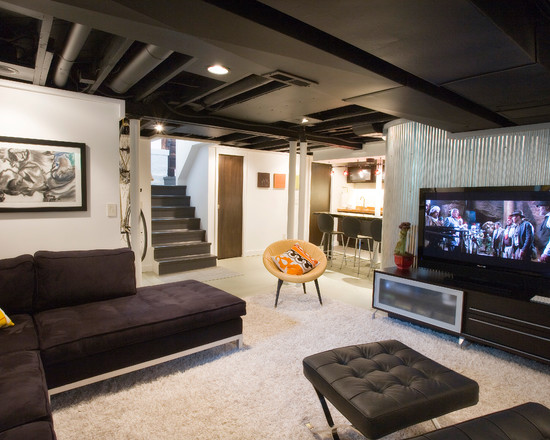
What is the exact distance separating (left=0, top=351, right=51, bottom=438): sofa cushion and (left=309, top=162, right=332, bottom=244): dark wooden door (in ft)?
21.8

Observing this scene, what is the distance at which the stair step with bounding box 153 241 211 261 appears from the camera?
5779 millimetres

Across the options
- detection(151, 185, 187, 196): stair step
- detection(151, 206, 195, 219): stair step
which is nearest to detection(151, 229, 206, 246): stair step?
detection(151, 206, 195, 219): stair step

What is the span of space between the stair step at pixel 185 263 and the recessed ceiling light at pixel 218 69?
11.6 ft

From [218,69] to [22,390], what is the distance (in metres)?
2.45

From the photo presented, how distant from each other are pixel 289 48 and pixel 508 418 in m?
2.03

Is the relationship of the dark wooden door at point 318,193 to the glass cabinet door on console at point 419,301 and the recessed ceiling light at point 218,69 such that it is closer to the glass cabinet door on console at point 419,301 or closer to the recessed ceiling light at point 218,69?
the glass cabinet door on console at point 419,301

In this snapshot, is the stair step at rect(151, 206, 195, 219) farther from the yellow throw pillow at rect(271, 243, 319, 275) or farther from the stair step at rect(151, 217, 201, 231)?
the yellow throw pillow at rect(271, 243, 319, 275)

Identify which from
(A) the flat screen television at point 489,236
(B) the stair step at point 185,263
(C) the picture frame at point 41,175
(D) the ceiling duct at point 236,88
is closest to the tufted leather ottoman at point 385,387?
(A) the flat screen television at point 489,236

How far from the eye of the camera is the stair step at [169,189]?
702cm

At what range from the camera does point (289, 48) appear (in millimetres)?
1794

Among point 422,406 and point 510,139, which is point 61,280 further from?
point 510,139

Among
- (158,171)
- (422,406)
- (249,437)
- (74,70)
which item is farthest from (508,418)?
(158,171)

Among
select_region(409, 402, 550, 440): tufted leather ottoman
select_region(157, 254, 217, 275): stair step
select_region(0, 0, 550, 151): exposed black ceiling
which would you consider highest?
select_region(0, 0, 550, 151): exposed black ceiling

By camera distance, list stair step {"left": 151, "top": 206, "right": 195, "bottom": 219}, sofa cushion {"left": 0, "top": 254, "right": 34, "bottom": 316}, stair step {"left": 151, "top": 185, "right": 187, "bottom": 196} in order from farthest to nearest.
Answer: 1. stair step {"left": 151, "top": 185, "right": 187, "bottom": 196}
2. stair step {"left": 151, "top": 206, "right": 195, "bottom": 219}
3. sofa cushion {"left": 0, "top": 254, "right": 34, "bottom": 316}
